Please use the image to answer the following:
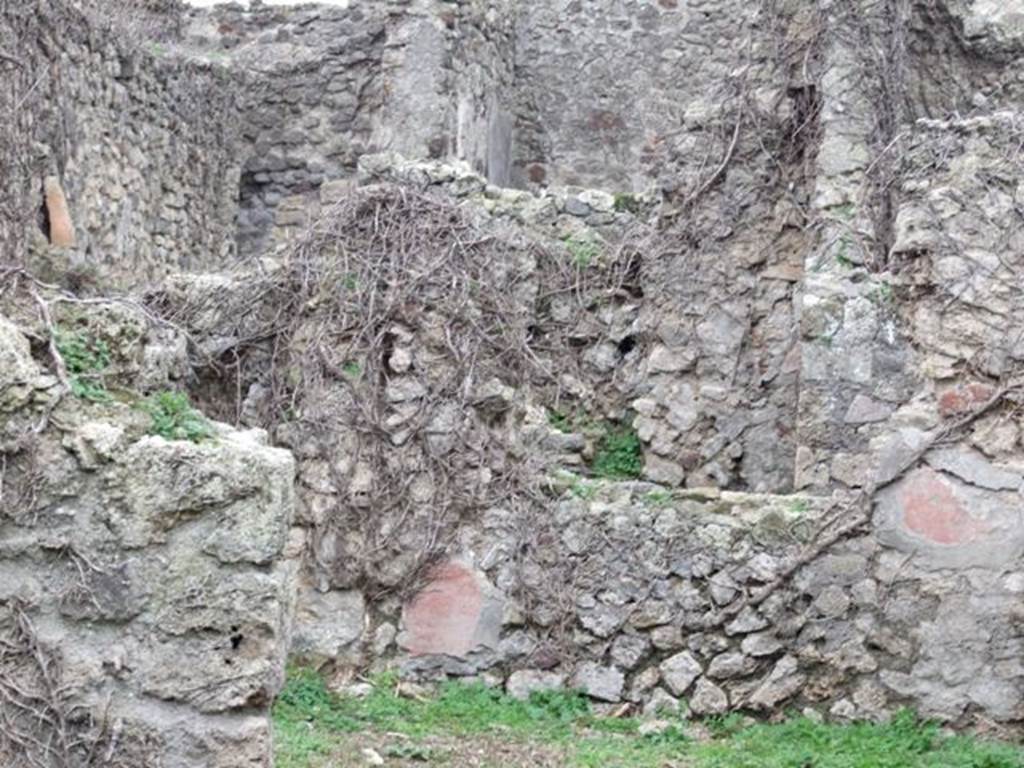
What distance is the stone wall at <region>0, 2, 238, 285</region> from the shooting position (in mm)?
9031

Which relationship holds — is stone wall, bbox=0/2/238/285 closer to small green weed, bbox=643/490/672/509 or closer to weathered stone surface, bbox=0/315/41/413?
small green weed, bbox=643/490/672/509

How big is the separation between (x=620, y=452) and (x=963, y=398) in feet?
8.04

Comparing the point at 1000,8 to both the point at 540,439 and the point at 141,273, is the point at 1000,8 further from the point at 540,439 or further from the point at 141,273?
the point at 141,273

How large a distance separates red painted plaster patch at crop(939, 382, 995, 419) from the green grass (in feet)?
3.83

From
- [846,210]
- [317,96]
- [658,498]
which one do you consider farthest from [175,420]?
[317,96]

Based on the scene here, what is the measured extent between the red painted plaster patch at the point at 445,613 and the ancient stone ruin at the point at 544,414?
0.05 ft

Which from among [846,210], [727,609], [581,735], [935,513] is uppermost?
[846,210]

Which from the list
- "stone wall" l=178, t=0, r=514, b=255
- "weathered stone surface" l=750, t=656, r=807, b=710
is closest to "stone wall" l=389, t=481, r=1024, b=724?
"weathered stone surface" l=750, t=656, r=807, b=710

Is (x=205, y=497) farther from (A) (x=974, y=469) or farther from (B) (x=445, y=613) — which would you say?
(A) (x=974, y=469)

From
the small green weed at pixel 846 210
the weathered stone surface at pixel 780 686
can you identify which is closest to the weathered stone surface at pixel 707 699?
the weathered stone surface at pixel 780 686

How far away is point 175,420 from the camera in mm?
3803

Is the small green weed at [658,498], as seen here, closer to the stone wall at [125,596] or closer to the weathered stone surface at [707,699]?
the weathered stone surface at [707,699]

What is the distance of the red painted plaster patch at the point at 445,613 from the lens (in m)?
6.80

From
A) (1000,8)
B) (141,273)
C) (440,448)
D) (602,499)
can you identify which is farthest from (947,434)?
(141,273)
